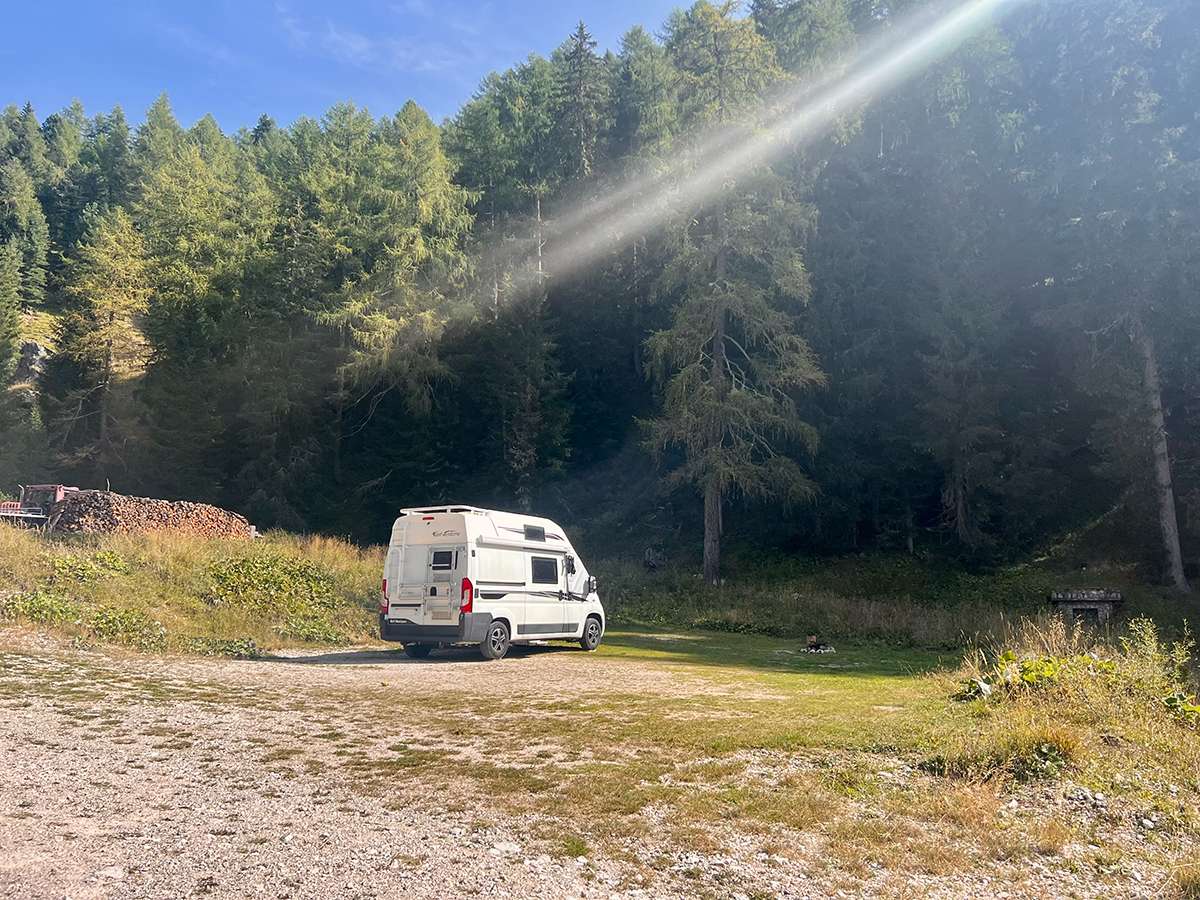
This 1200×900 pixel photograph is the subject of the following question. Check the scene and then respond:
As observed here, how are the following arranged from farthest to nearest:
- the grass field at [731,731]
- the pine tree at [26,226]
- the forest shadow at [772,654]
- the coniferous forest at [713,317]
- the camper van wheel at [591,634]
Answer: the pine tree at [26,226], the coniferous forest at [713,317], the camper van wheel at [591,634], the forest shadow at [772,654], the grass field at [731,731]

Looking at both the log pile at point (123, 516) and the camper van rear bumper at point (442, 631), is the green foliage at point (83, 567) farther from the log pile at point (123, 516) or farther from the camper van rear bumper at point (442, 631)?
the camper van rear bumper at point (442, 631)

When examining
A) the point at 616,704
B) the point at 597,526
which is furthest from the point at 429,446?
the point at 616,704

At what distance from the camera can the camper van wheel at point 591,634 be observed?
16.3 metres

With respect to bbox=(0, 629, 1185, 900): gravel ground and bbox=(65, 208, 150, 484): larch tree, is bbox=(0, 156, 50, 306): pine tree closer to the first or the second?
bbox=(65, 208, 150, 484): larch tree

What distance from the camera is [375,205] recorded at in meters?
40.2

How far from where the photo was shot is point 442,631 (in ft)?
44.4

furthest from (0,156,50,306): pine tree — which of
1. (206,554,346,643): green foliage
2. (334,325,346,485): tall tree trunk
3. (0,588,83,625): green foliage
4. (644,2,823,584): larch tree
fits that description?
(0,588,83,625): green foliage

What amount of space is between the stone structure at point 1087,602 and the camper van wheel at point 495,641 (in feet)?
58.0

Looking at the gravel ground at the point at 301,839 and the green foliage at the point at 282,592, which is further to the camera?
the green foliage at the point at 282,592

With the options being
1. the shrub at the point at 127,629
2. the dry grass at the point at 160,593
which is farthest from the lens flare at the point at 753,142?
the shrub at the point at 127,629

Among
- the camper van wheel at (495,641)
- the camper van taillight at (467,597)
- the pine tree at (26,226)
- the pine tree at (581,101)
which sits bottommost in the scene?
the camper van wheel at (495,641)

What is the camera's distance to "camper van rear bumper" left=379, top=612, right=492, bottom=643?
1341 centimetres

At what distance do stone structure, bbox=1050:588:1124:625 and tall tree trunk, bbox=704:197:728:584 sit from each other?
418 inches

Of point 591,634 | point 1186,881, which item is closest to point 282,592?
point 591,634
